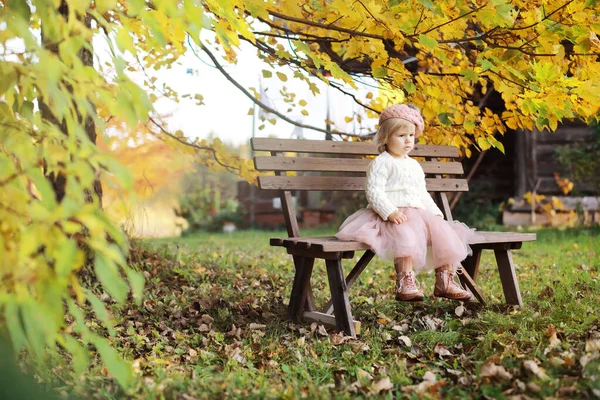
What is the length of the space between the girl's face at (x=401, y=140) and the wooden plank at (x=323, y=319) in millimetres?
1060

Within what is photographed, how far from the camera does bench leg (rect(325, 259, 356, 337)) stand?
3.41 m

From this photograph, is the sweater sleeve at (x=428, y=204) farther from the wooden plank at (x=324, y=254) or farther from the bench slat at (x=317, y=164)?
the wooden plank at (x=324, y=254)

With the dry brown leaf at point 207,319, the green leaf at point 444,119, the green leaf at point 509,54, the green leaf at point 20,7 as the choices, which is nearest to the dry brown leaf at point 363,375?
the dry brown leaf at point 207,319

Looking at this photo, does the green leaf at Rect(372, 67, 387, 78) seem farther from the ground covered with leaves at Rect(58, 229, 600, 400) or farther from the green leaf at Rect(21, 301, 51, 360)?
the green leaf at Rect(21, 301, 51, 360)

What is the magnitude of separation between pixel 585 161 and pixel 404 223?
21.8 ft

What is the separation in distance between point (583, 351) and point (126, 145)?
9405 mm

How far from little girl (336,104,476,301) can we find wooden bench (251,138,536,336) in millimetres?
162

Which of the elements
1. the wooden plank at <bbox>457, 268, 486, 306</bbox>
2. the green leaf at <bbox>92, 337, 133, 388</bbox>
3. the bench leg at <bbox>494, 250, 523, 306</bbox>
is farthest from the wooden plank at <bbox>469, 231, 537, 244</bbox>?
the green leaf at <bbox>92, 337, 133, 388</bbox>

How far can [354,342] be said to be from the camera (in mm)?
3330

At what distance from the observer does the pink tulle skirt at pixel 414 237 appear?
3482 millimetres

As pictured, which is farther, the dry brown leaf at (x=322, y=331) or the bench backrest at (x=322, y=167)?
the bench backrest at (x=322, y=167)

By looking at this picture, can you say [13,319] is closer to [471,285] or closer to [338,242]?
[338,242]

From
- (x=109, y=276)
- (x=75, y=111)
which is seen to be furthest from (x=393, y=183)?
(x=109, y=276)

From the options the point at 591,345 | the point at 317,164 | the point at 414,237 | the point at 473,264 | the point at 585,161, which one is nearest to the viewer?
the point at 591,345
